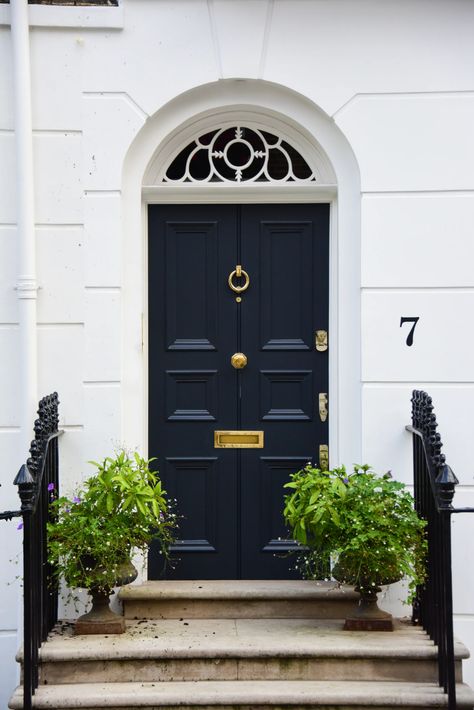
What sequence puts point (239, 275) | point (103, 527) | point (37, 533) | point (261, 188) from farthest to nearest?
point (239, 275), point (261, 188), point (103, 527), point (37, 533)

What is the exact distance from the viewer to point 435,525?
476 centimetres

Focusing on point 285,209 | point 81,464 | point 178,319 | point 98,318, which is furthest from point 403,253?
point 81,464

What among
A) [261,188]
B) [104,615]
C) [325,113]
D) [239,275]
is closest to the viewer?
[104,615]

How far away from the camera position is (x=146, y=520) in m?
4.88

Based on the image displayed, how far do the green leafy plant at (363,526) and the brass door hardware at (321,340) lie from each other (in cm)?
94

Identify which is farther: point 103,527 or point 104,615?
point 104,615

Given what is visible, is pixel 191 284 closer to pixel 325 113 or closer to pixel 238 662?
pixel 325 113

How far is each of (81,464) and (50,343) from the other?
714 millimetres

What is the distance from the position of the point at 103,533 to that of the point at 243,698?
1058 millimetres

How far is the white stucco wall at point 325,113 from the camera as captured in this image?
5359 mm

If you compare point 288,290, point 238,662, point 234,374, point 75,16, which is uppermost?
point 75,16

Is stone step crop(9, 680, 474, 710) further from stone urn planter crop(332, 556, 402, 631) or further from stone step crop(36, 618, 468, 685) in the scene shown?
stone urn planter crop(332, 556, 402, 631)

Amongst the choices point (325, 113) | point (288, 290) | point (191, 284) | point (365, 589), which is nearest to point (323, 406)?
point (288, 290)

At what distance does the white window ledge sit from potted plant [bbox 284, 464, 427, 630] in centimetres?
279
